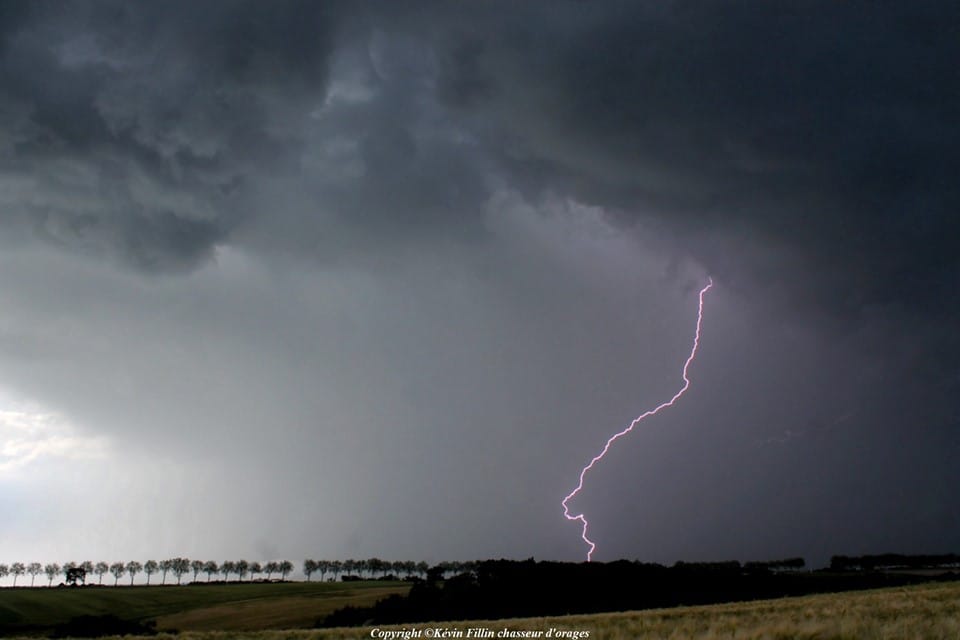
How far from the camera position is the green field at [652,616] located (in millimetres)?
13352

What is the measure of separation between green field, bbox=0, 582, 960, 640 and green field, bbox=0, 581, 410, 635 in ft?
0.69

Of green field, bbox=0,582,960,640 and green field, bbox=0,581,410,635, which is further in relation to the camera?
green field, bbox=0,581,410,635

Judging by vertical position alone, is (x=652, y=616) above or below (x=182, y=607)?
above

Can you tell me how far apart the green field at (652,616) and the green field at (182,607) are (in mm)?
210

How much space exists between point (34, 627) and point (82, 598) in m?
39.6

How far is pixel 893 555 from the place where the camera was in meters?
170

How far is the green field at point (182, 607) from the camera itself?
237 ft

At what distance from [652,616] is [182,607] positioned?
9632 cm

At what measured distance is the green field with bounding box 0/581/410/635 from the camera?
7231 cm

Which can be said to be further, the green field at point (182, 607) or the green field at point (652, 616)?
the green field at point (182, 607)

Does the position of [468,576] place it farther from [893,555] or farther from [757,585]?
[893,555]

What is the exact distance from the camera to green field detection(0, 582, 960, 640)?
1335 cm

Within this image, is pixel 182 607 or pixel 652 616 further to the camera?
pixel 182 607

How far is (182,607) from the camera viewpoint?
332 feet
